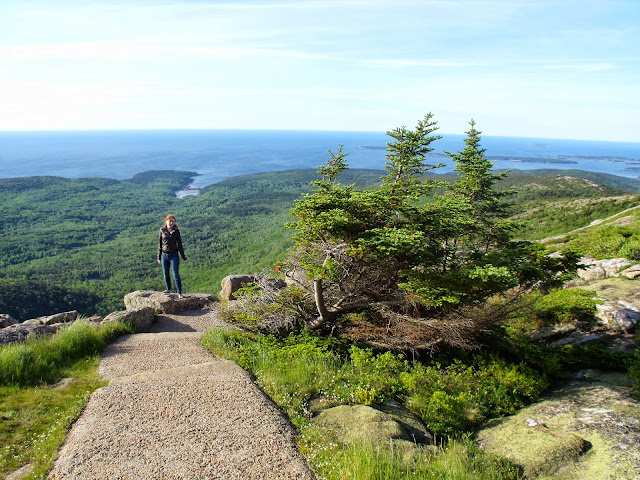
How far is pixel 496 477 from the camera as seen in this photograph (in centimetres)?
387

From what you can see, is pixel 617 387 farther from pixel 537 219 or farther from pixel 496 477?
pixel 537 219

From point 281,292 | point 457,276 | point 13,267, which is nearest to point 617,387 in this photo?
point 457,276

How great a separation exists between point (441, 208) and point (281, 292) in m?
3.83

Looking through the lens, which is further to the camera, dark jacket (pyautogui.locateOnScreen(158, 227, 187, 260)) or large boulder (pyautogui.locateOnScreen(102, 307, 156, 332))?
dark jacket (pyautogui.locateOnScreen(158, 227, 187, 260))

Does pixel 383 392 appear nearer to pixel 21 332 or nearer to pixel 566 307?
pixel 566 307

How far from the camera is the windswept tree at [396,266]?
616 centimetres

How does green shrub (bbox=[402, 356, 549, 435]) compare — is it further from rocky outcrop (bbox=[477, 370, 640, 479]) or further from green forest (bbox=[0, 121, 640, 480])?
rocky outcrop (bbox=[477, 370, 640, 479])

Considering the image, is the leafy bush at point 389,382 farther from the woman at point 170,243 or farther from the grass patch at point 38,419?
the woman at point 170,243

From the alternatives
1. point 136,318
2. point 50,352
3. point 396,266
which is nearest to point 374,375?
point 396,266

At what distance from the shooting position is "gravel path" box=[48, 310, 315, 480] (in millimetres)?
3861

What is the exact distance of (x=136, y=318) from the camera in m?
9.36

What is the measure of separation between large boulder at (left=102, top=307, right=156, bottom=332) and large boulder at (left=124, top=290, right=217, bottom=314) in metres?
0.84

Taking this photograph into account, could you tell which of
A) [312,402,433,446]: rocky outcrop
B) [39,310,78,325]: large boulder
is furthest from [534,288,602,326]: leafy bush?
[39,310,78,325]: large boulder

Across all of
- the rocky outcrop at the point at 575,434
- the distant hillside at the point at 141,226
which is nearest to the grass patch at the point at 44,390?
the rocky outcrop at the point at 575,434
